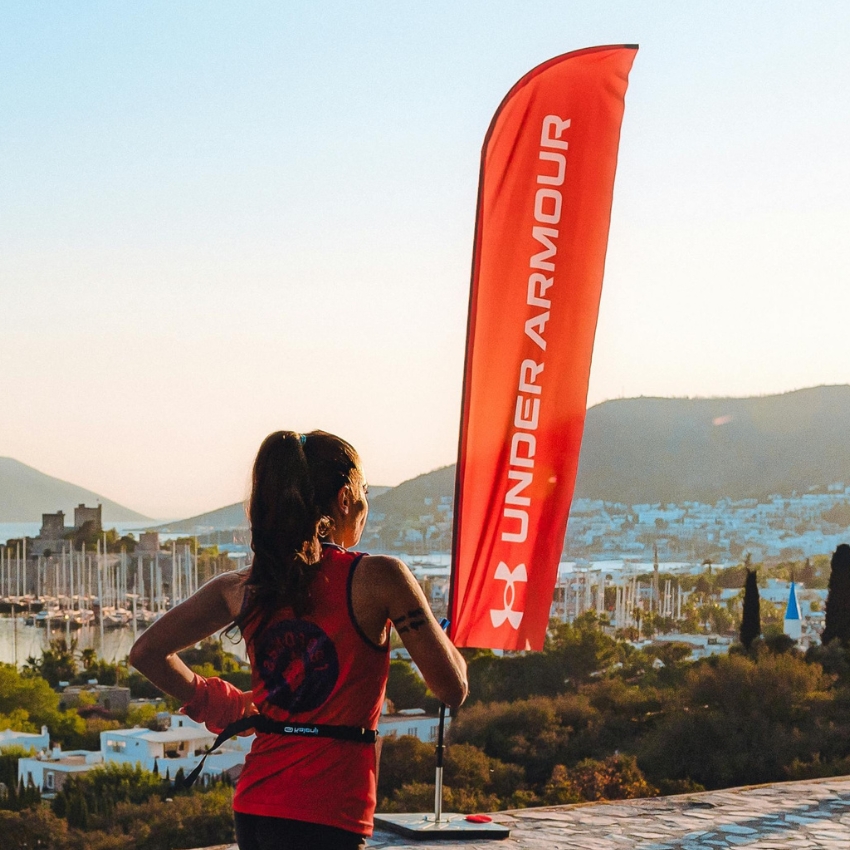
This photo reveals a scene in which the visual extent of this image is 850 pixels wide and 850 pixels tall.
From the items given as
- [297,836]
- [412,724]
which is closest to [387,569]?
[297,836]

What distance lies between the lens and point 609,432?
38375 millimetres

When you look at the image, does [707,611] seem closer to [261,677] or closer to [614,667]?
[614,667]

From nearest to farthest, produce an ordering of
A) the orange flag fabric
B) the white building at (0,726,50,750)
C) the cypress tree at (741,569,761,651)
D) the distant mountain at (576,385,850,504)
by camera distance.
→ the orange flag fabric, the white building at (0,726,50,750), the cypress tree at (741,569,761,651), the distant mountain at (576,385,850,504)

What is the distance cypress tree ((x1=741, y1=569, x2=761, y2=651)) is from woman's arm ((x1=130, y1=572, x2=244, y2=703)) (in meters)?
17.6

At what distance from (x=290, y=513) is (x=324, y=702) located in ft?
0.92

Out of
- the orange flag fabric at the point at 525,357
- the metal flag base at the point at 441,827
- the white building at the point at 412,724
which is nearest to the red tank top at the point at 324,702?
the orange flag fabric at the point at 525,357

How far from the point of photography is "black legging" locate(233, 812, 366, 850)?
5.98 ft

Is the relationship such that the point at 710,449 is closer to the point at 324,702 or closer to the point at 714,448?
the point at 714,448

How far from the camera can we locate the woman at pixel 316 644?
1821 mm

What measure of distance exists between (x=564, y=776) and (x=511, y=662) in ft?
17.8

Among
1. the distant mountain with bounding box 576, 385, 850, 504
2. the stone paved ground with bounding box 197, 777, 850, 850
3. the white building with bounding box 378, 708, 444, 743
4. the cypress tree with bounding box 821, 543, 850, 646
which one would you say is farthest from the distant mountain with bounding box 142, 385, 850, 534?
the stone paved ground with bounding box 197, 777, 850, 850

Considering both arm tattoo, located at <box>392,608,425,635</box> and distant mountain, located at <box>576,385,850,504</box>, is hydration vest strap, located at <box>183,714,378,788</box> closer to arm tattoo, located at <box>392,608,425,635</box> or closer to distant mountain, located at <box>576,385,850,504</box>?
arm tattoo, located at <box>392,608,425,635</box>

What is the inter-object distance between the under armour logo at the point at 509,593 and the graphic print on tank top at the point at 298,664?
360 centimetres

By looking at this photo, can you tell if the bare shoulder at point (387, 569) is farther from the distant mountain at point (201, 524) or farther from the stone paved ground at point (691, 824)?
the distant mountain at point (201, 524)
